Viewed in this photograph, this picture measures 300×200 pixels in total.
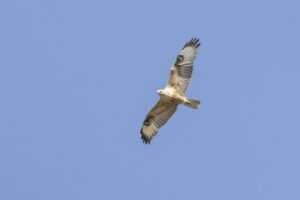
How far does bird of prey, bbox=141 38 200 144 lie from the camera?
1869cm

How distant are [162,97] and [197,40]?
201cm

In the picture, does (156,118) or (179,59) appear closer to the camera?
(179,59)

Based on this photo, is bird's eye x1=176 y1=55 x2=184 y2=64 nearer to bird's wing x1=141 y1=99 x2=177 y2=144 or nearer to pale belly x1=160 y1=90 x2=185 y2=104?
pale belly x1=160 y1=90 x2=185 y2=104

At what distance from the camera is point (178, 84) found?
Answer: 61.7 feet

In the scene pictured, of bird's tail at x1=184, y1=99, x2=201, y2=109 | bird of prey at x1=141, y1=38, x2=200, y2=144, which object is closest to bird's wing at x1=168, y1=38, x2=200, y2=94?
bird of prey at x1=141, y1=38, x2=200, y2=144

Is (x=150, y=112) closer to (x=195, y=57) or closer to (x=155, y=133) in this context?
(x=155, y=133)

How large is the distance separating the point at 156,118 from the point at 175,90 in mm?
1176

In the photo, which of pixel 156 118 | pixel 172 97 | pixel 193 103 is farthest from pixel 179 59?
pixel 156 118

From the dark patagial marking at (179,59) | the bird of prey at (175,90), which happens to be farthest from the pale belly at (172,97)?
the dark patagial marking at (179,59)

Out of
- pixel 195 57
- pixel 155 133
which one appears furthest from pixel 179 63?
pixel 155 133

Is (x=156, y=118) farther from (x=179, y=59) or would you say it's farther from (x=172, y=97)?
(x=179, y=59)

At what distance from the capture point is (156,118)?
19.4 metres

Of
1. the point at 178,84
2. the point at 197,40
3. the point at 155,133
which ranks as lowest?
the point at 155,133

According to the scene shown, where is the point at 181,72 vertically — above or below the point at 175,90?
above
